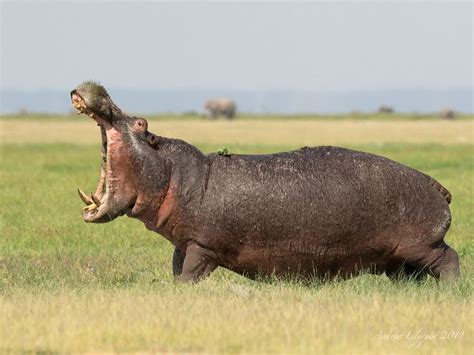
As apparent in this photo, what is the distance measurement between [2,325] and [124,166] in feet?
6.96

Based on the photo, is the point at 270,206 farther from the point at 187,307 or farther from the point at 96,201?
the point at 187,307

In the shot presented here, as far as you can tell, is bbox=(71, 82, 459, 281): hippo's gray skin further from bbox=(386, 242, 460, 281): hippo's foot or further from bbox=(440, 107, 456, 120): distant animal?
bbox=(440, 107, 456, 120): distant animal

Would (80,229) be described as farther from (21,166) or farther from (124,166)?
(21,166)

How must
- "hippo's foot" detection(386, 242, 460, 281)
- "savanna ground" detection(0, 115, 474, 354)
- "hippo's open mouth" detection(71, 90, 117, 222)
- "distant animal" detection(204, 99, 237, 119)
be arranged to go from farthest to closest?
"distant animal" detection(204, 99, 237, 119) → "hippo's foot" detection(386, 242, 460, 281) → "hippo's open mouth" detection(71, 90, 117, 222) → "savanna ground" detection(0, 115, 474, 354)

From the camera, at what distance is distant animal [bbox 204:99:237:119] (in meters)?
99.9

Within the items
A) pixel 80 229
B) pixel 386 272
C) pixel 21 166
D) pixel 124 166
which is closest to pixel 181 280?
pixel 124 166

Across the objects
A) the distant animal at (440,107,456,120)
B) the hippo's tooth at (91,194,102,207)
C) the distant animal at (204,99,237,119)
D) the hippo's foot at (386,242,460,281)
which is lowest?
the distant animal at (204,99,237,119)

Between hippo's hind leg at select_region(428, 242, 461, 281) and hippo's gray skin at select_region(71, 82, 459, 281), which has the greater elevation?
hippo's gray skin at select_region(71, 82, 459, 281)

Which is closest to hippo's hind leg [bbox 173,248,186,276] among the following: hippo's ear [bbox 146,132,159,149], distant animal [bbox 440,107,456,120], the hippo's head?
the hippo's head

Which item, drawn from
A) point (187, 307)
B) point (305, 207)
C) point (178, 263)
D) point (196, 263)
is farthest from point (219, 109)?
point (187, 307)

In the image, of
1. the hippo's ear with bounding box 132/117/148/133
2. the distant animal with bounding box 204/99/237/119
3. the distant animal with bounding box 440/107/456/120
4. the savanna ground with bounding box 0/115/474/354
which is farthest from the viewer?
the distant animal with bounding box 204/99/237/119

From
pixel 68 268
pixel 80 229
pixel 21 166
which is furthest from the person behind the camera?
pixel 21 166

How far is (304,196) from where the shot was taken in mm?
10305

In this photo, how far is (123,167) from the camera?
395 inches
